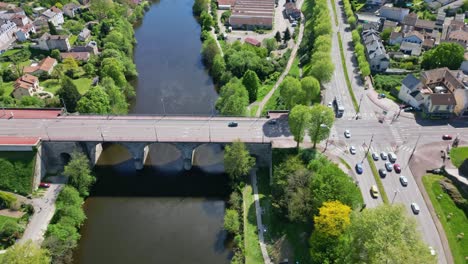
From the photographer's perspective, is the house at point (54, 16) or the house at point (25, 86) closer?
the house at point (25, 86)

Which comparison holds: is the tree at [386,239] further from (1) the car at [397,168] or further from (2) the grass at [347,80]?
(2) the grass at [347,80]

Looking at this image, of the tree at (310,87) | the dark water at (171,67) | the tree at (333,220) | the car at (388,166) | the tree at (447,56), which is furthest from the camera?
the dark water at (171,67)

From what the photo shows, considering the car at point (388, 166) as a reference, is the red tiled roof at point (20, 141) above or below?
above

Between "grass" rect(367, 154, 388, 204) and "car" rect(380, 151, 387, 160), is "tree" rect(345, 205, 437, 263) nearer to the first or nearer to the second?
"grass" rect(367, 154, 388, 204)

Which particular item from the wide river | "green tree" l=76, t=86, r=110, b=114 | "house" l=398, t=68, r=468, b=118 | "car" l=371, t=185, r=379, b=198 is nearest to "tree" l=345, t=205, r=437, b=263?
"car" l=371, t=185, r=379, b=198

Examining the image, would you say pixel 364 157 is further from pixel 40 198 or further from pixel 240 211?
pixel 40 198

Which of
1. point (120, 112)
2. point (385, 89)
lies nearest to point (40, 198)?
point (120, 112)

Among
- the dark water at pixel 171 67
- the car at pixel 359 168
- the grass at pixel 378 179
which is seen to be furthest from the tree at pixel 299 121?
the dark water at pixel 171 67
